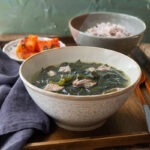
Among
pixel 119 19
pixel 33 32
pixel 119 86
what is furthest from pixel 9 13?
pixel 119 86

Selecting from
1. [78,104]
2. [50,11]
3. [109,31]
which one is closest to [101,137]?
[78,104]

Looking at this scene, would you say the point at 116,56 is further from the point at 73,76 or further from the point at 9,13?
the point at 9,13

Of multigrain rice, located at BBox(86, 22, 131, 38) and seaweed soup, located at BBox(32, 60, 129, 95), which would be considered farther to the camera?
multigrain rice, located at BBox(86, 22, 131, 38)

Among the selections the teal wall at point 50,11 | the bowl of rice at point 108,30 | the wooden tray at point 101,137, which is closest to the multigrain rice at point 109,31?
the bowl of rice at point 108,30

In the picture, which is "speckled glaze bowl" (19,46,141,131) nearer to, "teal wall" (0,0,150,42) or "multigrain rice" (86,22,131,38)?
"multigrain rice" (86,22,131,38)

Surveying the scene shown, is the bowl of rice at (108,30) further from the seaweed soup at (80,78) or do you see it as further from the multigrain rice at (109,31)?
the seaweed soup at (80,78)

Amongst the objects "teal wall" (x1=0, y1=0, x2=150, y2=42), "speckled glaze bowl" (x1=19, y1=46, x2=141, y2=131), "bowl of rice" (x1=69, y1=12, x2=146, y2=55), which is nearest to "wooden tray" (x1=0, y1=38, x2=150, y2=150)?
"speckled glaze bowl" (x1=19, y1=46, x2=141, y2=131)

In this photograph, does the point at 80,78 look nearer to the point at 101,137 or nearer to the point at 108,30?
the point at 101,137
